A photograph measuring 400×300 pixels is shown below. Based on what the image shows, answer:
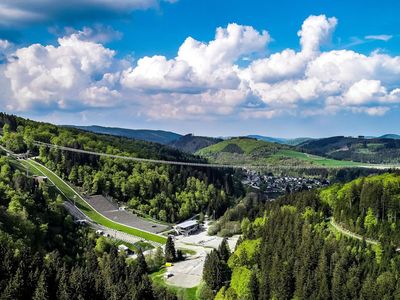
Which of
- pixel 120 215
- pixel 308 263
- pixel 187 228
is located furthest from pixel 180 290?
pixel 120 215

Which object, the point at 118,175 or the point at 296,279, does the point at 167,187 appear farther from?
the point at 296,279

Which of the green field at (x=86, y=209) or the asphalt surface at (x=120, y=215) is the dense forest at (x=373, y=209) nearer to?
the green field at (x=86, y=209)

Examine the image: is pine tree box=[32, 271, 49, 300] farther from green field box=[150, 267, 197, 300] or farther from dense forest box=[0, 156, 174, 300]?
green field box=[150, 267, 197, 300]

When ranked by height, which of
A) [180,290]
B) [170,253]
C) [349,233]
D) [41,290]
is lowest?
[180,290]

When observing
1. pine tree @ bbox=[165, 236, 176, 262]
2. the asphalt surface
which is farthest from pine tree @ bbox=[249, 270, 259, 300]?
the asphalt surface

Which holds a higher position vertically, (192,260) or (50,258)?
(50,258)

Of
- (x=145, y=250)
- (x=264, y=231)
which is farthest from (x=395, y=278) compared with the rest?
(x=145, y=250)

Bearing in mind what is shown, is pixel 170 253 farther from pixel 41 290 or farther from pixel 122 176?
pixel 122 176
